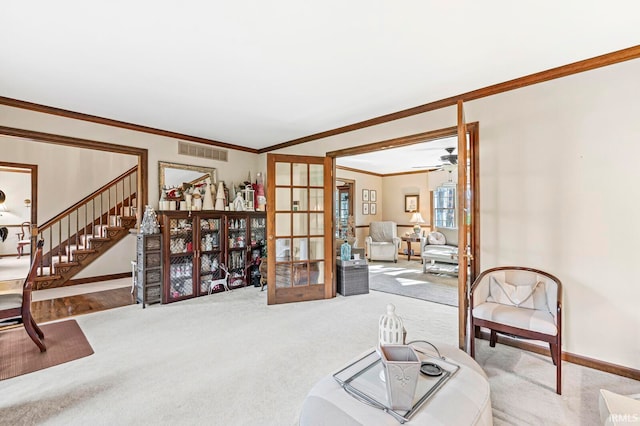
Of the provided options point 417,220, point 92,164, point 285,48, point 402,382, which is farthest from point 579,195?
point 92,164

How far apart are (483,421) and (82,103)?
14.6ft

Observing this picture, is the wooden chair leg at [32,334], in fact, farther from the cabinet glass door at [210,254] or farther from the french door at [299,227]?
the french door at [299,227]

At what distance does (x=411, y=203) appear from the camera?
856 cm

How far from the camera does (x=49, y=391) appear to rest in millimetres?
2084

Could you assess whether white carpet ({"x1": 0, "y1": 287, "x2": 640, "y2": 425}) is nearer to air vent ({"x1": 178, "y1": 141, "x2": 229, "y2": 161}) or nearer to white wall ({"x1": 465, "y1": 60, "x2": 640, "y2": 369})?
white wall ({"x1": 465, "y1": 60, "x2": 640, "y2": 369})

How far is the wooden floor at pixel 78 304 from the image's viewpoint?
144 inches

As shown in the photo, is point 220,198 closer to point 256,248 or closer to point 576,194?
point 256,248

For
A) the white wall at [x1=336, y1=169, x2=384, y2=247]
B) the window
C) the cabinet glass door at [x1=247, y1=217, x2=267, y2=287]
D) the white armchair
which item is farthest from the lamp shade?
the cabinet glass door at [x1=247, y1=217, x2=267, y2=287]

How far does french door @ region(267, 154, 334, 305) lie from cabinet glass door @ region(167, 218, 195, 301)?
1.25 m

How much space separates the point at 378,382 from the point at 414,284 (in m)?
3.99

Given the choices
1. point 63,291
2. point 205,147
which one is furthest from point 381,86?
point 63,291

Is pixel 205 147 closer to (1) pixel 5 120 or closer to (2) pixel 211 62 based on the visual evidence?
(1) pixel 5 120

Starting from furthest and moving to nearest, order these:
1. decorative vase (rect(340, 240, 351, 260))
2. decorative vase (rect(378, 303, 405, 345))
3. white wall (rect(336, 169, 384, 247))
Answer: white wall (rect(336, 169, 384, 247)) → decorative vase (rect(340, 240, 351, 260)) → decorative vase (rect(378, 303, 405, 345))

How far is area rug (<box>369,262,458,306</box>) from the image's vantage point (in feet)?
14.6
